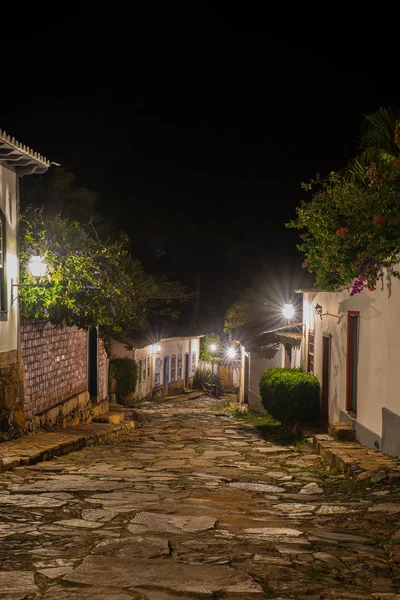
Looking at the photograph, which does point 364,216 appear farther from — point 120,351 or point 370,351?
point 120,351

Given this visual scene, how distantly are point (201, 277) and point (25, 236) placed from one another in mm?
44769

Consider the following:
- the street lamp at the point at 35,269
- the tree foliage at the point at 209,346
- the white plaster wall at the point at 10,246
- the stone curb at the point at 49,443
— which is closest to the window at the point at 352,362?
the stone curb at the point at 49,443

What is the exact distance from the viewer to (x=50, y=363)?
16125mm

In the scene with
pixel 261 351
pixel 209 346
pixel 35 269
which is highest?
pixel 35 269

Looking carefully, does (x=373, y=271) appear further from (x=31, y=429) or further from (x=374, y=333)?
(x=31, y=429)

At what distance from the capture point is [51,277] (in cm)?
1390

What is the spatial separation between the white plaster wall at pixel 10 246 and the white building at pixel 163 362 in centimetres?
1658

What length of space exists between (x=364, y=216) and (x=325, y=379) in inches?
290

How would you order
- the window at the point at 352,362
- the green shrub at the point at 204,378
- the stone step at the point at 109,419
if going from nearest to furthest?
the window at the point at 352,362, the stone step at the point at 109,419, the green shrub at the point at 204,378

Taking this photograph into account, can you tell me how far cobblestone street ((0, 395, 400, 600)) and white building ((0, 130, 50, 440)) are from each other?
69.2 inches

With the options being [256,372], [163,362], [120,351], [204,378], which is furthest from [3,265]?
[204,378]

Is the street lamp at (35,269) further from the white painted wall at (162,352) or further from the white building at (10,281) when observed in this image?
the white painted wall at (162,352)

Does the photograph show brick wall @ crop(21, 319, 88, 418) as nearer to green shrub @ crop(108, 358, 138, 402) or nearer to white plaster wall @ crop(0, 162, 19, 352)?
white plaster wall @ crop(0, 162, 19, 352)

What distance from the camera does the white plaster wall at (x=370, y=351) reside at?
10891mm
